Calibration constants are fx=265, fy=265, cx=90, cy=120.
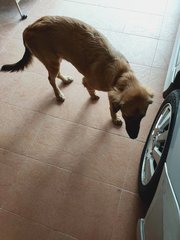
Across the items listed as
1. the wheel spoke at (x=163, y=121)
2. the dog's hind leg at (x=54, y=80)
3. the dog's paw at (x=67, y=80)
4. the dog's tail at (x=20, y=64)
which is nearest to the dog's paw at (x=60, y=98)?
the dog's hind leg at (x=54, y=80)

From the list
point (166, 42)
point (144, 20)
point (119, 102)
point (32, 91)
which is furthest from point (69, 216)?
point (144, 20)

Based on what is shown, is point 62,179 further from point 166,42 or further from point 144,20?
point 144,20

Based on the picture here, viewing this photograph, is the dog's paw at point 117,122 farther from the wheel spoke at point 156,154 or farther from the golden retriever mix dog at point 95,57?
the wheel spoke at point 156,154

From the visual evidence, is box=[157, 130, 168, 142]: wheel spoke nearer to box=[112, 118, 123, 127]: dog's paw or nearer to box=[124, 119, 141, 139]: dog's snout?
box=[124, 119, 141, 139]: dog's snout

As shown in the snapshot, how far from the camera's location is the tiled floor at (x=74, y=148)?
5.52ft

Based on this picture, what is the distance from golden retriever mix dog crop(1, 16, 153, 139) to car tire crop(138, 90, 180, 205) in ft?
0.39

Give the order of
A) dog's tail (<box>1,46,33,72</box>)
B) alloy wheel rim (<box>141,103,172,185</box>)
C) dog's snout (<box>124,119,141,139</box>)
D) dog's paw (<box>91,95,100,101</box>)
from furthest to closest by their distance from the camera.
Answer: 1. dog's paw (<box>91,95,100,101</box>)
2. dog's tail (<box>1,46,33,72</box>)
3. dog's snout (<box>124,119,141,139</box>)
4. alloy wheel rim (<box>141,103,172,185</box>)

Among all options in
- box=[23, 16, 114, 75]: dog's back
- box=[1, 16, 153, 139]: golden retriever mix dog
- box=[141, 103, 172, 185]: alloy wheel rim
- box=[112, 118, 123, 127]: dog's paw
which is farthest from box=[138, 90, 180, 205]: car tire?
box=[23, 16, 114, 75]: dog's back

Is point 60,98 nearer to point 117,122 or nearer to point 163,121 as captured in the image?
point 117,122

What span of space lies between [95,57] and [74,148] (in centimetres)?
69

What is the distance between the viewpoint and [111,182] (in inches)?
70.8

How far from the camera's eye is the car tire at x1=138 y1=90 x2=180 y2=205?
1.33 metres

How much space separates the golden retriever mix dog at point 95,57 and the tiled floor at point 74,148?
1.23 ft

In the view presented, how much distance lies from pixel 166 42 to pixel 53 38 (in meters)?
1.23
